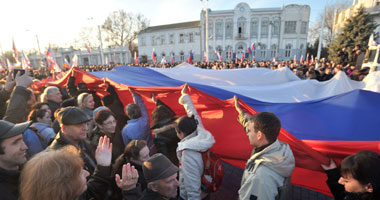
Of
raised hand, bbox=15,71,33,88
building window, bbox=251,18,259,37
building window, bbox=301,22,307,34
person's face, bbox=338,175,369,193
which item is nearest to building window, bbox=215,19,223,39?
building window, bbox=251,18,259,37

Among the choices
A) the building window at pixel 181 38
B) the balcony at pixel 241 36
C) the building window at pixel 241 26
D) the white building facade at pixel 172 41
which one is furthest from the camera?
the building window at pixel 181 38

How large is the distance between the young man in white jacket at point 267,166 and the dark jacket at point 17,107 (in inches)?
143

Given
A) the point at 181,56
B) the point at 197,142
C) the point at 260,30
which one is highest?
the point at 260,30

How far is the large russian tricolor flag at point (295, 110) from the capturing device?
2.18 m

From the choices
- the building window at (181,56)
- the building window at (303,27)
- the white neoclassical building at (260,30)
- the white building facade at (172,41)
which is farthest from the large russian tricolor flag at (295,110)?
the building window at (181,56)

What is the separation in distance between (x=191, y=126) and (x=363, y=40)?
24.8m

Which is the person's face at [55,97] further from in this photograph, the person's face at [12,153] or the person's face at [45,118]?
the person's face at [12,153]

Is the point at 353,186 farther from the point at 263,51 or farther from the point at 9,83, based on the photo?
the point at 263,51

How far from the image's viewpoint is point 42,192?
1047 mm

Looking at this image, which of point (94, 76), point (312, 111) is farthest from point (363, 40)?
point (94, 76)

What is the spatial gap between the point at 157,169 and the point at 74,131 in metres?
1.14

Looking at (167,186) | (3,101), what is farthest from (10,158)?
(3,101)

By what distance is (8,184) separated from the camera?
1331 mm

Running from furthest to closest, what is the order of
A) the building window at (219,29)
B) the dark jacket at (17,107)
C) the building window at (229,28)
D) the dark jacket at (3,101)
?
the building window at (219,29)
the building window at (229,28)
the dark jacket at (3,101)
the dark jacket at (17,107)
